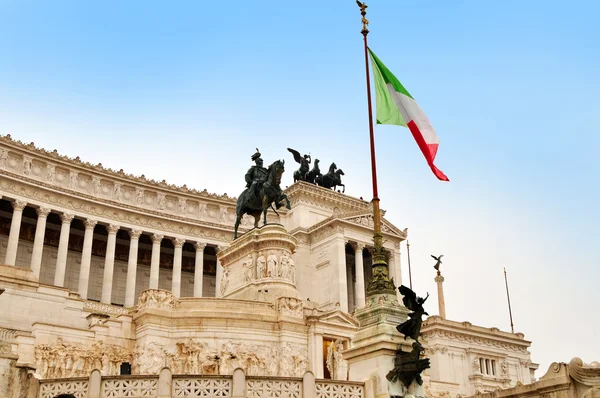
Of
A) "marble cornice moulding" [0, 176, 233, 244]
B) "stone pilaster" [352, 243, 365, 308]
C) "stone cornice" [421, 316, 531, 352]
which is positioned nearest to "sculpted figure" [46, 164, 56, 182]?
"marble cornice moulding" [0, 176, 233, 244]

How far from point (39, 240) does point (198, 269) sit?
15906mm

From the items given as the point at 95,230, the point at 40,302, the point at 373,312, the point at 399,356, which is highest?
the point at 95,230

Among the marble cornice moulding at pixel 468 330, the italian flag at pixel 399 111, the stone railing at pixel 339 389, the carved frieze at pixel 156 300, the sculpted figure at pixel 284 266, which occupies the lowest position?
the stone railing at pixel 339 389

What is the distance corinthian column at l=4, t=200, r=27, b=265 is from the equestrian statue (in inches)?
925

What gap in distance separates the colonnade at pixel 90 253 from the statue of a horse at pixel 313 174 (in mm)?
14552

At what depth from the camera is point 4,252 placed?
208 ft

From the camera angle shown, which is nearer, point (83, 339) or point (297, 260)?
point (83, 339)

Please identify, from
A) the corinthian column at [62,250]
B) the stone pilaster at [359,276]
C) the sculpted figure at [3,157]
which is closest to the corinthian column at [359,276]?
the stone pilaster at [359,276]

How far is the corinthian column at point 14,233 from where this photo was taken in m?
56.7

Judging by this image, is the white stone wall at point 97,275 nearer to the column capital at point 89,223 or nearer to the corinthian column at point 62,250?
the corinthian column at point 62,250

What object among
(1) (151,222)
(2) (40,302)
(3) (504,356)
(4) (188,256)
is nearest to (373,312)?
(2) (40,302)

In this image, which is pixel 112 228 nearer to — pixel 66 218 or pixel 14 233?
pixel 66 218

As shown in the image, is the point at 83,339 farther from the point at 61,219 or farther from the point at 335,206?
the point at 335,206

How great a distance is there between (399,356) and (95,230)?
57098 millimetres
